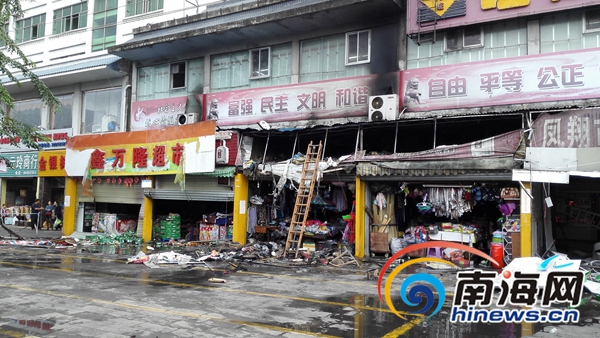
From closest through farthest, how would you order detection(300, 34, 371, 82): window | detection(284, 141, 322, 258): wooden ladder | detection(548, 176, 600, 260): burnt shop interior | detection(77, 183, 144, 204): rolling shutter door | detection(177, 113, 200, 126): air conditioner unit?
detection(284, 141, 322, 258): wooden ladder → detection(548, 176, 600, 260): burnt shop interior → detection(300, 34, 371, 82): window → detection(177, 113, 200, 126): air conditioner unit → detection(77, 183, 144, 204): rolling shutter door

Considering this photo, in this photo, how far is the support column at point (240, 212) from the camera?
17.2 m

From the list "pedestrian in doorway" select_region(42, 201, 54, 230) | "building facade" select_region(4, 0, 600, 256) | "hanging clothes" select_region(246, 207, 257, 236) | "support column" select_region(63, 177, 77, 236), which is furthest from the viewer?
"pedestrian in doorway" select_region(42, 201, 54, 230)

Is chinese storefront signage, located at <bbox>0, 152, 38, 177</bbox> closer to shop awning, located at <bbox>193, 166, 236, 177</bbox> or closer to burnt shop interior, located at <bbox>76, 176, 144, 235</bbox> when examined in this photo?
burnt shop interior, located at <bbox>76, 176, 144, 235</bbox>

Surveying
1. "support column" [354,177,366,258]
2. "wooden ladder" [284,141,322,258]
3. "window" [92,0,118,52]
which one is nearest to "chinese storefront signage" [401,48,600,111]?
"support column" [354,177,366,258]

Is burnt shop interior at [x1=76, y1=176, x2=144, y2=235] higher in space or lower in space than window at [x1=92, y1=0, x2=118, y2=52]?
lower

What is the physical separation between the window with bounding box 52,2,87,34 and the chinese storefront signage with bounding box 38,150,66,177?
25.4ft

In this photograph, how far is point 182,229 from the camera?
2109 cm

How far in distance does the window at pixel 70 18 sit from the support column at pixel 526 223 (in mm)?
24388

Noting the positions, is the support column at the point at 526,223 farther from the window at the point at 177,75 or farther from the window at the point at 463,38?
→ the window at the point at 177,75

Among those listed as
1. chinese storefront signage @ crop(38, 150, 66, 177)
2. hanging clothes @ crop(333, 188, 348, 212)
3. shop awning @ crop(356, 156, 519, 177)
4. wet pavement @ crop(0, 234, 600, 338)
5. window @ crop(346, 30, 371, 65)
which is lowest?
wet pavement @ crop(0, 234, 600, 338)

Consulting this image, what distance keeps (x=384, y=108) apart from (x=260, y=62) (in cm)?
633

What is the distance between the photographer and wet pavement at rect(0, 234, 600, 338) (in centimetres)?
664

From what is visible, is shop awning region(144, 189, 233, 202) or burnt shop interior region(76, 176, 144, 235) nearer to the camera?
shop awning region(144, 189, 233, 202)

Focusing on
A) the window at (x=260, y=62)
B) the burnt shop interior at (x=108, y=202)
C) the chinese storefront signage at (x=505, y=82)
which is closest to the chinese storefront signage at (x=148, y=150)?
the burnt shop interior at (x=108, y=202)
